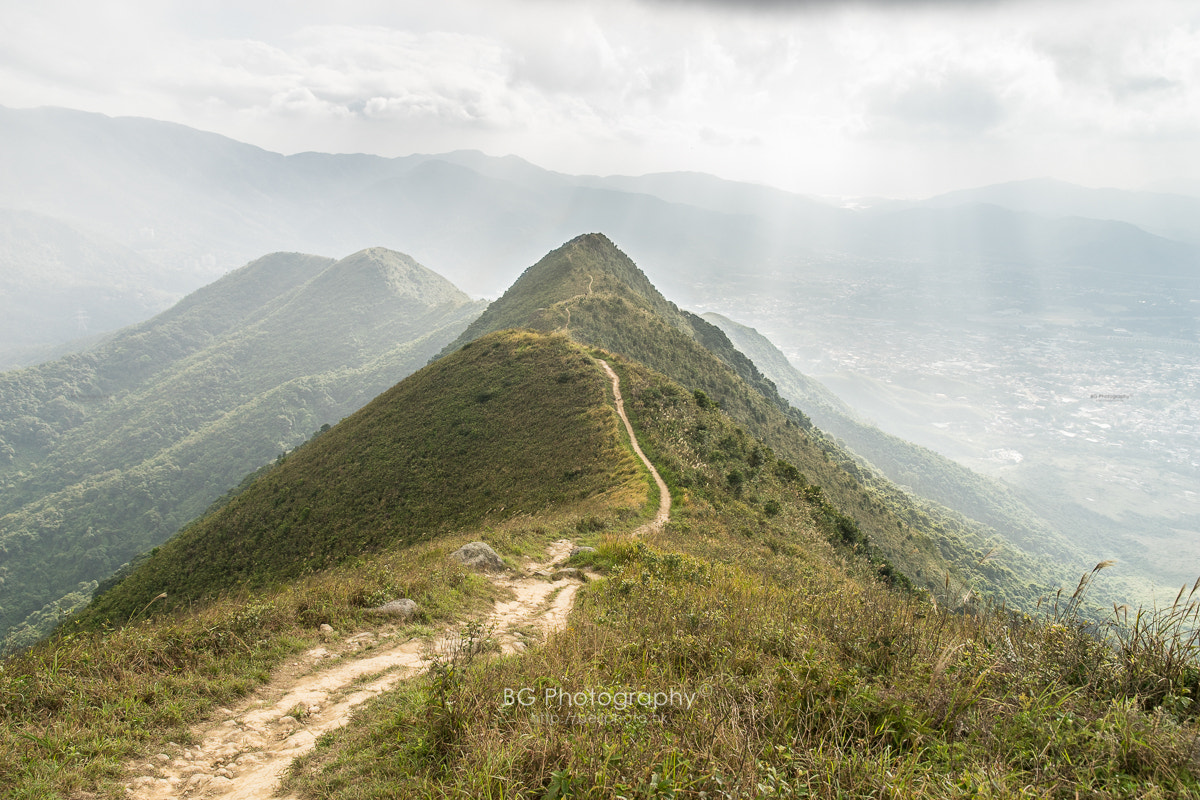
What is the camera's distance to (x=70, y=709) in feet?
17.6

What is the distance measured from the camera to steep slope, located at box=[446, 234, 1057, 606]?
34.7 meters

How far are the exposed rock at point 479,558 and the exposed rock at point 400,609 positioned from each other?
8.49 feet

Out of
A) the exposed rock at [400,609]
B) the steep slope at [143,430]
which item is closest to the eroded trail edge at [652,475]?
the exposed rock at [400,609]

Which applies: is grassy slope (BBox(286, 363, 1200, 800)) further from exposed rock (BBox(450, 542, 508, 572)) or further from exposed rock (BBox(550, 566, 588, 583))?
exposed rock (BBox(450, 542, 508, 572))

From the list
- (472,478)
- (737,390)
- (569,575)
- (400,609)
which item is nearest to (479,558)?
(569,575)

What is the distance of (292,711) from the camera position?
623 centimetres

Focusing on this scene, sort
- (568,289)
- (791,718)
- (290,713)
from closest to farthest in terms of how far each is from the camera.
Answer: (791,718) < (290,713) < (568,289)

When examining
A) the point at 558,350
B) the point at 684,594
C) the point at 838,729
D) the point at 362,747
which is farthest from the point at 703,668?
the point at 558,350

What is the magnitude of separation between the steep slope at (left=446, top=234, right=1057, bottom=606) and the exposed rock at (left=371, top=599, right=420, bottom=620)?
556 inches

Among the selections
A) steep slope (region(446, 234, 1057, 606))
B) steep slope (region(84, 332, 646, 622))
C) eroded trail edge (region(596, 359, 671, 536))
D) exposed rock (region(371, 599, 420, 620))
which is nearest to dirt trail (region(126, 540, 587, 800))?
exposed rock (region(371, 599, 420, 620))

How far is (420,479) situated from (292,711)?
20.8 metres

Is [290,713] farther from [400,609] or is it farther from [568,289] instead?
[568,289]

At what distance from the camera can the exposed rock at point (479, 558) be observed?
11.9 metres

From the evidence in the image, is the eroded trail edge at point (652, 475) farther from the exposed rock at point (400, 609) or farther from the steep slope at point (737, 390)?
the exposed rock at point (400, 609)
